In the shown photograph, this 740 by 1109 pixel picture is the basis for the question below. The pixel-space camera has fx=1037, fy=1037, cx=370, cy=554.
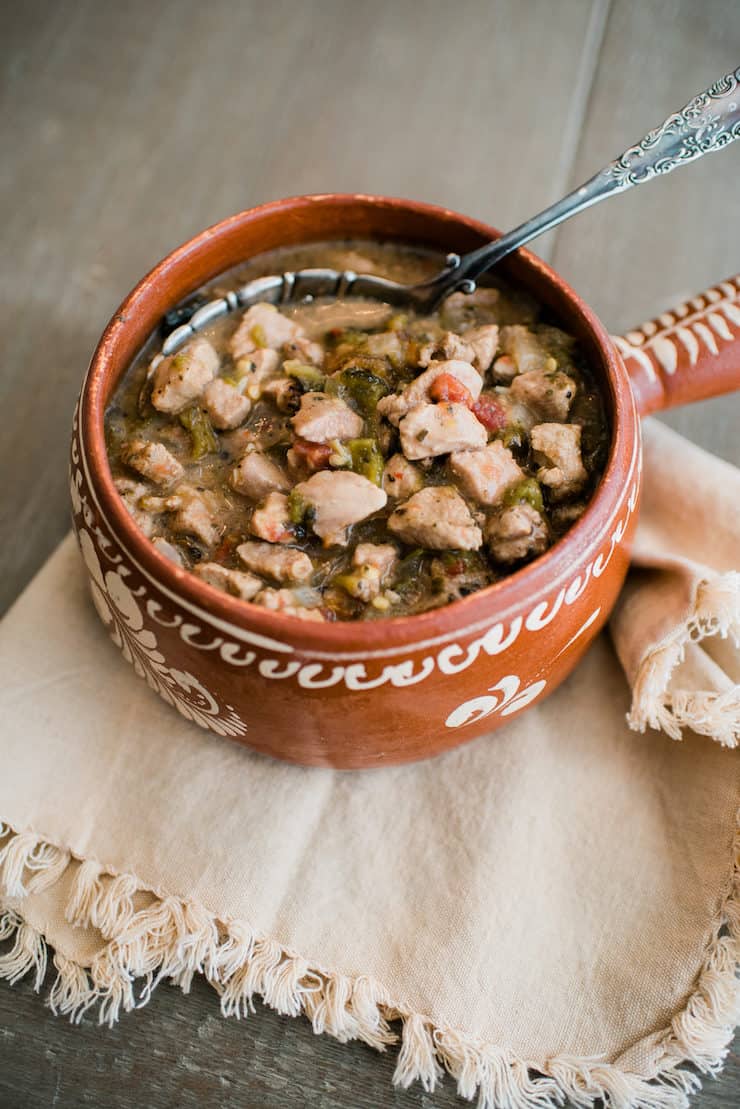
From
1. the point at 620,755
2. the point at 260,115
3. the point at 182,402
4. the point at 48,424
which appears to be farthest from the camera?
the point at 260,115

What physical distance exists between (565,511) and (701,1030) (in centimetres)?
72

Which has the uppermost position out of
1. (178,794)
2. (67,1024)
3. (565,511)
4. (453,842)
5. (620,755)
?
(565,511)

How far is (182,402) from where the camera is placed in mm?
1505

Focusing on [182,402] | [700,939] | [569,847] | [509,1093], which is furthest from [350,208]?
[509,1093]

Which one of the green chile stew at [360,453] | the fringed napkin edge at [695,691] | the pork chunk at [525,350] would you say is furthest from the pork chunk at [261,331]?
the fringed napkin edge at [695,691]

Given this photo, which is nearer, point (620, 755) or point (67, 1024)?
point (67, 1024)

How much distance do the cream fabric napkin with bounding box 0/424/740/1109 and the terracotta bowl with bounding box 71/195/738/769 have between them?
0.36 feet

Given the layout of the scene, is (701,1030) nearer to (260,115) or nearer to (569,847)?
(569,847)

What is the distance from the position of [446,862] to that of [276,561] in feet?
1.76

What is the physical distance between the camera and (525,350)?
5.09 feet

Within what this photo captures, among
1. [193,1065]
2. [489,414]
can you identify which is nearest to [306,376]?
[489,414]

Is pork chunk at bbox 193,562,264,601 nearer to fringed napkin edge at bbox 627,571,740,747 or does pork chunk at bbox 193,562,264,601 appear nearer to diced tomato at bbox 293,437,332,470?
diced tomato at bbox 293,437,332,470

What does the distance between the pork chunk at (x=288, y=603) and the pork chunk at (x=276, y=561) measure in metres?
0.02

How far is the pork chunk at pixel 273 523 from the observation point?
4.46ft
